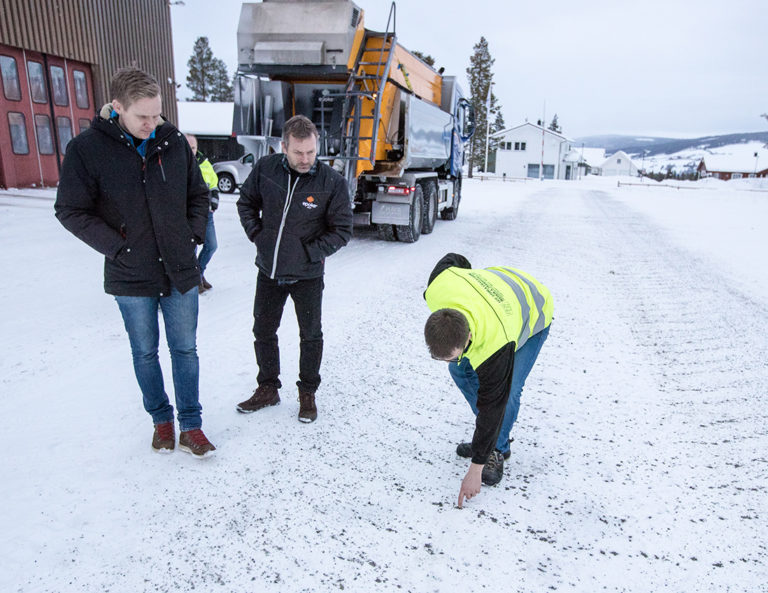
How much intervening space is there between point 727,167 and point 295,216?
115 metres

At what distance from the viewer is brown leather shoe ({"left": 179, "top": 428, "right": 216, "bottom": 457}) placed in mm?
3037

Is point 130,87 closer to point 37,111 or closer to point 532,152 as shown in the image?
point 37,111

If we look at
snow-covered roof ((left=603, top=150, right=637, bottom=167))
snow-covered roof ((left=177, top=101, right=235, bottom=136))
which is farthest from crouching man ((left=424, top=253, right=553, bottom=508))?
snow-covered roof ((left=603, top=150, right=637, bottom=167))

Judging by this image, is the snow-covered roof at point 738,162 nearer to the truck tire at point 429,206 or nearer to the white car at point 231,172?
the white car at point 231,172

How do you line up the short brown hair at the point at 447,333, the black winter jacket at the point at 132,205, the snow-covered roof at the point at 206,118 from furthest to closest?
the snow-covered roof at the point at 206,118, the black winter jacket at the point at 132,205, the short brown hair at the point at 447,333

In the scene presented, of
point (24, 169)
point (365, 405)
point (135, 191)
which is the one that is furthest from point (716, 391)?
point (24, 169)

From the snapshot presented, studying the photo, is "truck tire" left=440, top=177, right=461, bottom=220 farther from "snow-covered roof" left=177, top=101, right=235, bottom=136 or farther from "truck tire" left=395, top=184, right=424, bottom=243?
"snow-covered roof" left=177, top=101, right=235, bottom=136

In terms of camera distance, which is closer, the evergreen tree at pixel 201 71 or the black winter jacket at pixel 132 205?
the black winter jacket at pixel 132 205

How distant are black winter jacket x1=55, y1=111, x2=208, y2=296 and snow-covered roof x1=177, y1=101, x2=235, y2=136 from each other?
70.5 ft

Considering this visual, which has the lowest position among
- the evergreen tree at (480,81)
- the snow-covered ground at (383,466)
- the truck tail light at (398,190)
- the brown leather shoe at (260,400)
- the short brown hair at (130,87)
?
the snow-covered ground at (383,466)

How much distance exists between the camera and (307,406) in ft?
11.6

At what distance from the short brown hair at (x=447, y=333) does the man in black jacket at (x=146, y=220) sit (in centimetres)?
146

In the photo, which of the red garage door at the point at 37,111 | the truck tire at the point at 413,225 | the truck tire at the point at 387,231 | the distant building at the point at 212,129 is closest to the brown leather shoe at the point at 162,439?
the truck tire at the point at 413,225

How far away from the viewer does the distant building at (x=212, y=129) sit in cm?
2311
